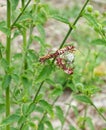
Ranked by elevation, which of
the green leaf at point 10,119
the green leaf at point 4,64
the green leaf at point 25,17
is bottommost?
the green leaf at point 10,119

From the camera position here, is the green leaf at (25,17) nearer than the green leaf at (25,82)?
Yes

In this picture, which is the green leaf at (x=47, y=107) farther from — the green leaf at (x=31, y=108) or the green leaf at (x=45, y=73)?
the green leaf at (x=45, y=73)

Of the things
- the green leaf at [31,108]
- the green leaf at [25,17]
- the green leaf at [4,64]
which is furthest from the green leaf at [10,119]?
the green leaf at [25,17]

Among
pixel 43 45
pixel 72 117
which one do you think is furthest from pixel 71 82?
pixel 72 117

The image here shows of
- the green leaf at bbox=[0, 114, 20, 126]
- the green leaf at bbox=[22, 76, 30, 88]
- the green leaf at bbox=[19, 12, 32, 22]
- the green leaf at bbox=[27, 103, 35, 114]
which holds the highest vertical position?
the green leaf at bbox=[19, 12, 32, 22]

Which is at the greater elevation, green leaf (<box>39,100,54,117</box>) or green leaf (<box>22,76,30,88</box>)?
green leaf (<box>22,76,30,88</box>)

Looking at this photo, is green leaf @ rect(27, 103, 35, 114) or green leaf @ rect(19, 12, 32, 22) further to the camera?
green leaf @ rect(27, 103, 35, 114)

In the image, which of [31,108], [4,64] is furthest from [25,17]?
[31,108]

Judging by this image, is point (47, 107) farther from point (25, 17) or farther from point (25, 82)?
point (25, 17)

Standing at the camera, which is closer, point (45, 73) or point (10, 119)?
point (45, 73)

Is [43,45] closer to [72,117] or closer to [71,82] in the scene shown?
[71,82]

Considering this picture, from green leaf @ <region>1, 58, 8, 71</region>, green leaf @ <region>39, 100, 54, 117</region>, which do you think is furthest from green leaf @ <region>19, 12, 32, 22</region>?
green leaf @ <region>39, 100, 54, 117</region>

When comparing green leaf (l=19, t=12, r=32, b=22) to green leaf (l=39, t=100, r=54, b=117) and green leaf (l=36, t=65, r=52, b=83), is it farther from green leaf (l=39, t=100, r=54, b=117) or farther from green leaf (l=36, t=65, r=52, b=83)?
green leaf (l=39, t=100, r=54, b=117)
